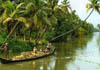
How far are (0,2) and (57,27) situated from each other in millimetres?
15172

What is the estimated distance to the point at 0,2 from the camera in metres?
21.2

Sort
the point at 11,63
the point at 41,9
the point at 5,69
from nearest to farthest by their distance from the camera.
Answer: the point at 5,69
the point at 11,63
the point at 41,9

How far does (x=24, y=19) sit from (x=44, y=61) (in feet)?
15.3

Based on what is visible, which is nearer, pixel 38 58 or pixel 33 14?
pixel 38 58

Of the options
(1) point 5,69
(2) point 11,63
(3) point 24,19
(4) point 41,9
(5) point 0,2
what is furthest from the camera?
(5) point 0,2

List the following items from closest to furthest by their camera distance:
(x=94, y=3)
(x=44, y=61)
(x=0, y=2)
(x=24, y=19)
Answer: (x=44, y=61), (x=24, y=19), (x=0, y=2), (x=94, y=3)

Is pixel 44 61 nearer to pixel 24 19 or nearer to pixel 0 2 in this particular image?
pixel 24 19

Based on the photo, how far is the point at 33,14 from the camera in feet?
61.4

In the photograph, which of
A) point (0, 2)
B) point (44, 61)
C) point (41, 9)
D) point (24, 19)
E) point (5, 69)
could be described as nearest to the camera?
point (5, 69)

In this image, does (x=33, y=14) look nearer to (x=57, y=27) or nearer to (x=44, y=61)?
(x=44, y=61)

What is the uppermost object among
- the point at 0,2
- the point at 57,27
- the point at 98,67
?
the point at 0,2

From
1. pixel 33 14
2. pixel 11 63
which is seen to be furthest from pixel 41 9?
pixel 11 63

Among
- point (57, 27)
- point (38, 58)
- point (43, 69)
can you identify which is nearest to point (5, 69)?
point (43, 69)

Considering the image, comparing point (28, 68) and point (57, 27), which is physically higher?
point (57, 27)
